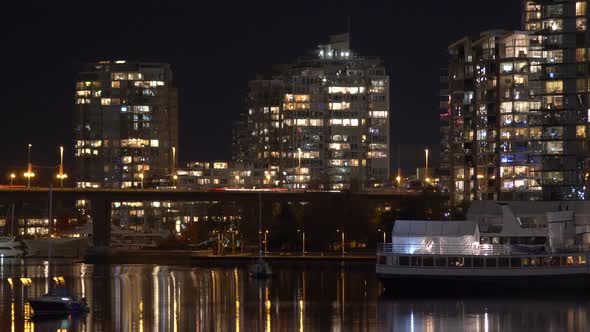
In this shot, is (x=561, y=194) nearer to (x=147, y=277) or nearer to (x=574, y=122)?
(x=574, y=122)

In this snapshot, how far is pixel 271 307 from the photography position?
114562 millimetres

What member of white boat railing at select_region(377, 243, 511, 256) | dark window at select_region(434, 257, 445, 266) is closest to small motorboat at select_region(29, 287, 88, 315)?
white boat railing at select_region(377, 243, 511, 256)

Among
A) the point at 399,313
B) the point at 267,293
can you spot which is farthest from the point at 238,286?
the point at 399,313

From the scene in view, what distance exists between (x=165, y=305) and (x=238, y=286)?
20930 millimetres

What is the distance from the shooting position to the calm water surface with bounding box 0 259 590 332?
101438 millimetres

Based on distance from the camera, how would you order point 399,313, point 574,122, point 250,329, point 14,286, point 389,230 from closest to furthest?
point 250,329
point 399,313
point 14,286
point 574,122
point 389,230

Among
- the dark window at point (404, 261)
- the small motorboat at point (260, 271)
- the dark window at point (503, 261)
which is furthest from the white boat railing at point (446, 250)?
the small motorboat at point (260, 271)

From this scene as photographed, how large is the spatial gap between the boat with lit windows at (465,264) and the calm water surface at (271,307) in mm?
3407

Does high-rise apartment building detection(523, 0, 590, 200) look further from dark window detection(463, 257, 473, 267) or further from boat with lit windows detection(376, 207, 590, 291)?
dark window detection(463, 257, 473, 267)

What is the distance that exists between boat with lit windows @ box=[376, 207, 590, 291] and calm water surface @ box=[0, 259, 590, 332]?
11.2 feet

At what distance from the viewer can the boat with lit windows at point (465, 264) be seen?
5002 inches

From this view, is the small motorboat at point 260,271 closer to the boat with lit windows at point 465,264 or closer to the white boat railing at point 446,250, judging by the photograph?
the white boat railing at point 446,250

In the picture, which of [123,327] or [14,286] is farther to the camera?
[14,286]

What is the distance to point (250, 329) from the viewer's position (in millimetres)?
98625
